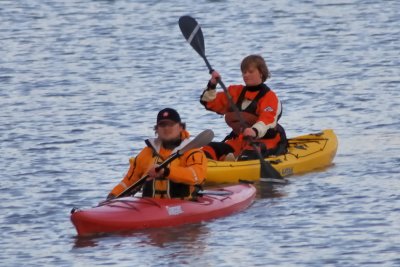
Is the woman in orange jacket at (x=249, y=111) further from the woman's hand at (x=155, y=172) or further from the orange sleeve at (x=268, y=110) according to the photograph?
the woman's hand at (x=155, y=172)

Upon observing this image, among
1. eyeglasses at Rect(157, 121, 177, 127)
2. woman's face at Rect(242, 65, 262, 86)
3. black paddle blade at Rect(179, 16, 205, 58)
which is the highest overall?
black paddle blade at Rect(179, 16, 205, 58)

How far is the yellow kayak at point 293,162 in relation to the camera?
1892cm

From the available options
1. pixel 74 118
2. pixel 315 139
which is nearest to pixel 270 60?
pixel 74 118

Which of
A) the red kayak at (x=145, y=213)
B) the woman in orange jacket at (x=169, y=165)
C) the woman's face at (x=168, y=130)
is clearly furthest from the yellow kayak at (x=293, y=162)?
Answer: the woman's face at (x=168, y=130)

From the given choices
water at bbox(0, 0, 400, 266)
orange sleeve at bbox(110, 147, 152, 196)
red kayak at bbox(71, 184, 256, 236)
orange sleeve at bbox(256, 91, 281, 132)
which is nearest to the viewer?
water at bbox(0, 0, 400, 266)

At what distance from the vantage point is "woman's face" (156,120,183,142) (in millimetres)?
16531

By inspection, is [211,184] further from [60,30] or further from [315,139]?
[60,30]

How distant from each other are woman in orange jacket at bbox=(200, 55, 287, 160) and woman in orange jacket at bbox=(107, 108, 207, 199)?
8.13ft

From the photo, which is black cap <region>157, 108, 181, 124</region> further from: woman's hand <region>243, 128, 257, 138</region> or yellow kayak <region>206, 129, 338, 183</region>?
woman's hand <region>243, 128, 257, 138</region>

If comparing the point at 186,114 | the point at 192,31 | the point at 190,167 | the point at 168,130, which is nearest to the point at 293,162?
the point at 192,31

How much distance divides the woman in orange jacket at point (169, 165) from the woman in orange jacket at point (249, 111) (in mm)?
2478

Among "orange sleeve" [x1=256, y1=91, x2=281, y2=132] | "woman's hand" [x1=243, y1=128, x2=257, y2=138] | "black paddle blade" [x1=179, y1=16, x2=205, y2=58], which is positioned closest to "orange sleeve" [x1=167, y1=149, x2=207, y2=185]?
"woman's hand" [x1=243, y1=128, x2=257, y2=138]

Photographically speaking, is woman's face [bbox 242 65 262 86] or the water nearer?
the water

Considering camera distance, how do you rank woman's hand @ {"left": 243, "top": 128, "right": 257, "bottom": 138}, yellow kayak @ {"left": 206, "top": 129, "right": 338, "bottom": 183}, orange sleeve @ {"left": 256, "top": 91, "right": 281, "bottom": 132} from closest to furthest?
yellow kayak @ {"left": 206, "top": 129, "right": 338, "bottom": 183}
woman's hand @ {"left": 243, "top": 128, "right": 257, "bottom": 138}
orange sleeve @ {"left": 256, "top": 91, "right": 281, "bottom": 132}
